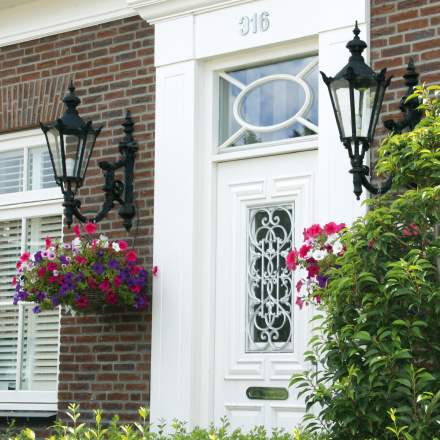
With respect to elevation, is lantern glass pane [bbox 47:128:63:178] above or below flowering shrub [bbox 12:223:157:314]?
above

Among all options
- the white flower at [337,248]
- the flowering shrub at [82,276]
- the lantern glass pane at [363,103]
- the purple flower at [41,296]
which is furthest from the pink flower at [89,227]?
the lantern glass pane at [363,103]

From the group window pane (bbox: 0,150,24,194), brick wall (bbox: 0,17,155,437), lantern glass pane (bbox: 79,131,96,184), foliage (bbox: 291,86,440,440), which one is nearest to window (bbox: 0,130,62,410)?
window pane (bbox: 0,150,24,194)

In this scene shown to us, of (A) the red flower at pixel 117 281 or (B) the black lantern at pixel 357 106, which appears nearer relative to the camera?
(B) the black lantern at pixel 357 106

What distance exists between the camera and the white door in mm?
5066

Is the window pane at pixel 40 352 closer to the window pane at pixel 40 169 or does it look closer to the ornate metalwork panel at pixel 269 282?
the window pane at pixel 40 169

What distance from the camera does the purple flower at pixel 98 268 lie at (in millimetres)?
5160

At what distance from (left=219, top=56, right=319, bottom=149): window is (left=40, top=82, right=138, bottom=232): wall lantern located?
2.72 feet

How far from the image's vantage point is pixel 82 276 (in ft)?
16.8

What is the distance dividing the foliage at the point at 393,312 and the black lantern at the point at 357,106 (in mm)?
450

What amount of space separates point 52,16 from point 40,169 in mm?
1277

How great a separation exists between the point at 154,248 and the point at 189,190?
1.62 ft

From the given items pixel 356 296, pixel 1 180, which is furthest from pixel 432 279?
pixel 1 180

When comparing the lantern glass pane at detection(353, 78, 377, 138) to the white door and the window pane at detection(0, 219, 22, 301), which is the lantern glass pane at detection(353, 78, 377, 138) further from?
the window pane at detection(0, 219, 22, 301)

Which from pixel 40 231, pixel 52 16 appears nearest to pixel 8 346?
pixel 40 231
